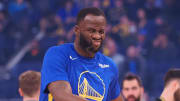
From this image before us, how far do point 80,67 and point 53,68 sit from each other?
23 centimetres

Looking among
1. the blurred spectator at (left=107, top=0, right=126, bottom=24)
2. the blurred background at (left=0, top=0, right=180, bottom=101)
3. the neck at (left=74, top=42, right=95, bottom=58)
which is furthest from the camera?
the blurred spectator at (left=107, top=0, right=126, bottom=24)

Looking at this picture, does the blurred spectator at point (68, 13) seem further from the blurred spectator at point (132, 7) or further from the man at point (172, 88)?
the man at point (172, 88)

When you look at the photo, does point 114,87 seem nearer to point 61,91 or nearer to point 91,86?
point 91,86

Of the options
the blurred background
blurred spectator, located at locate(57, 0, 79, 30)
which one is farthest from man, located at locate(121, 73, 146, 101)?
blurred spectator, located at locate(57, 0, 79, 30)

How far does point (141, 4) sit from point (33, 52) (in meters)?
3.59

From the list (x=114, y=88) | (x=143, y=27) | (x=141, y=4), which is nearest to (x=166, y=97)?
(x=114, y=88)

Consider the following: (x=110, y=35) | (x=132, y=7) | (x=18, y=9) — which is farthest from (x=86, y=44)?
(x=18, y=9)

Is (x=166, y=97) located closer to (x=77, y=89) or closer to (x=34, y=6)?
(x=77, y=89)

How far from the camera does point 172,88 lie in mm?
2977

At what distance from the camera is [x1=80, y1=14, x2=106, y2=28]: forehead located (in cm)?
297

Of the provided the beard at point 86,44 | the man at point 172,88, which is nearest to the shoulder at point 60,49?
the beard at point 86,44

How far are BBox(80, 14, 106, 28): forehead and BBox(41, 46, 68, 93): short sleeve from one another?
0.93 feet

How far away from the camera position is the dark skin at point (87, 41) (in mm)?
2807

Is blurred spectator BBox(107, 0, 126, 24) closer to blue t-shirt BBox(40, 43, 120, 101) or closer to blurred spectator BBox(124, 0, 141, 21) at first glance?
blurred spectator BBox(124, 0, 141, 21)
